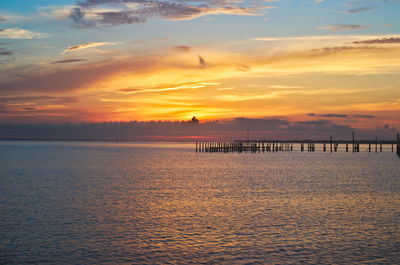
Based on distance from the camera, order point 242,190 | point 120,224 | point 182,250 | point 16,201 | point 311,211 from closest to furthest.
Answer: point 182,250 < point 120,224 < point 311,211 < point 16,201 < point 242,190

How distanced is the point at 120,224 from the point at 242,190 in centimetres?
1532

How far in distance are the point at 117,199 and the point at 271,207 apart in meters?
10.0

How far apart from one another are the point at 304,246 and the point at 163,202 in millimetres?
12331

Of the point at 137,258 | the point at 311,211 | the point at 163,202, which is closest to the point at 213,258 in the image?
the point at 137,258

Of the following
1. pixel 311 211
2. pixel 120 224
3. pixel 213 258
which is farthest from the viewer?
pixel 311 211

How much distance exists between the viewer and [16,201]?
26406mm

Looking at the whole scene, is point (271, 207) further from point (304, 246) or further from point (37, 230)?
point (37, 230)

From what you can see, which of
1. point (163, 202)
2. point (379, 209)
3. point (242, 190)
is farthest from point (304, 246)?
point (242, 190)

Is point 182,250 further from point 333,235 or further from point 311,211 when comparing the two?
point 311,211

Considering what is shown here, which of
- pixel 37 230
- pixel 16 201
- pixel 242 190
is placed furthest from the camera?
pixel 242 190

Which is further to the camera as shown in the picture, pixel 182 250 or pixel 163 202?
pixel 163 202

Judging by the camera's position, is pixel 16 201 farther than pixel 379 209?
Yes

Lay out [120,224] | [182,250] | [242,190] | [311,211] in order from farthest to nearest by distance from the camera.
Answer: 1. [242,190]
2. [311,211]
3. [120,224]
4. [182,250]

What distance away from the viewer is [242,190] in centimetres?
3344
